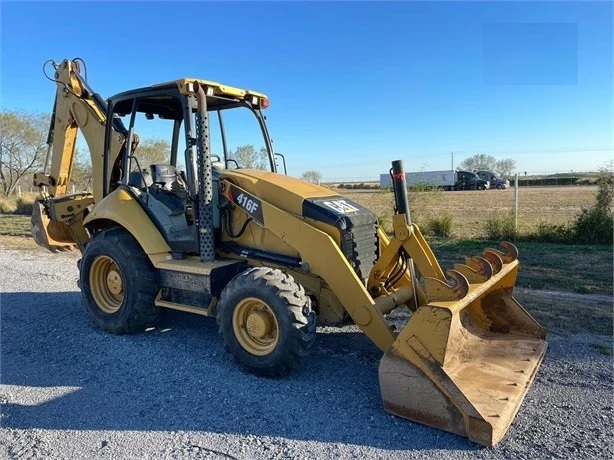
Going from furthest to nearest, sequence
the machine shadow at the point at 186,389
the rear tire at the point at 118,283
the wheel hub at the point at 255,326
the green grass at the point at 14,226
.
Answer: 1. the green grass at the point at 14,226
2. the rear tire at the point at 118,283
3. the wheel hub at the point at 255,326
4. the machine shadow at the point at 186,389

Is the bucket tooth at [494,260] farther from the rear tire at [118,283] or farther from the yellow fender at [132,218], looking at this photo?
the rear tire at [118,283]

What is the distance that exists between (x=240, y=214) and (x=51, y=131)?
371cm

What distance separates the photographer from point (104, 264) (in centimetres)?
565

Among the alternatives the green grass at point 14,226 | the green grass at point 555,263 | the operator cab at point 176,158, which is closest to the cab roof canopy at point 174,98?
the operator cab at point 176,158

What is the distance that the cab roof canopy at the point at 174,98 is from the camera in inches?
194

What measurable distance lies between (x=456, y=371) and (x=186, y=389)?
7.37 feet

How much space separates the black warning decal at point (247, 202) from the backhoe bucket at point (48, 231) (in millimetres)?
3407

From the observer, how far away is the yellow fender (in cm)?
516

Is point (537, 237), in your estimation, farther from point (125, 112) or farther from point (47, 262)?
point (47, 262)

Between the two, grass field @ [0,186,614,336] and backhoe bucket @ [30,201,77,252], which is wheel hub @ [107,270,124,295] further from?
grass field @ [0,186,614,336]

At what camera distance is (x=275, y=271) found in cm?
427

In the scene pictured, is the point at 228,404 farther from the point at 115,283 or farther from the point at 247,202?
the point at 115,283

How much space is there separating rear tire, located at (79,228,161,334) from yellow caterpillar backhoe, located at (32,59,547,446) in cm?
2

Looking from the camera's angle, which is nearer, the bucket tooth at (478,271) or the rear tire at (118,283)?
the bucket tooth at (478,271)
